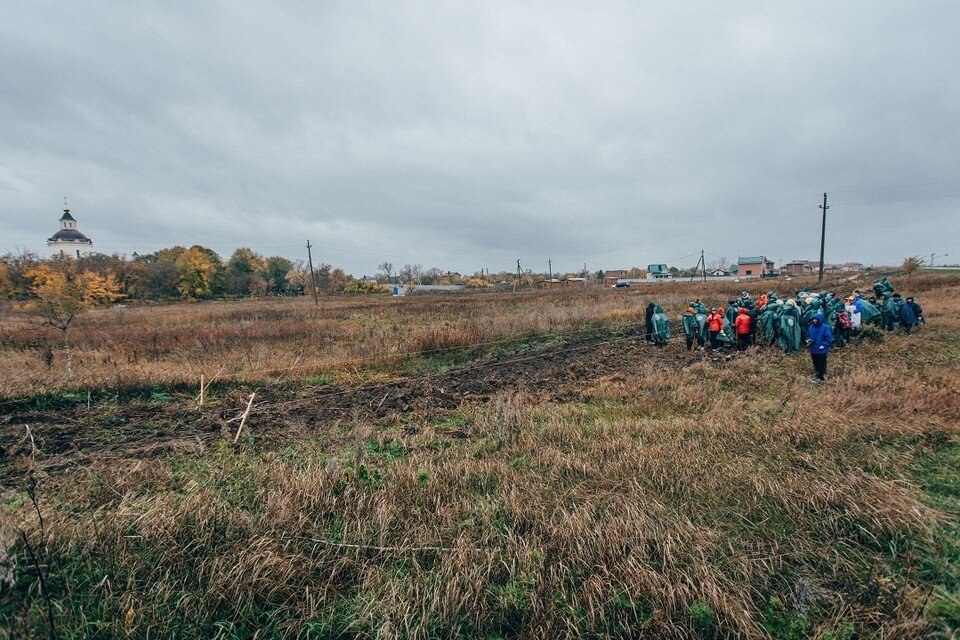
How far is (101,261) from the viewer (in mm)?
47594

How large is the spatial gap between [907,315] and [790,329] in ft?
16.4

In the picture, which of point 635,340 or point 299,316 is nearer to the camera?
point 635,340

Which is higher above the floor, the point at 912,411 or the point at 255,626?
the point at 912,411

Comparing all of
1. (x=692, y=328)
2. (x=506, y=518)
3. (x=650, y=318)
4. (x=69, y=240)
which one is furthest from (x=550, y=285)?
(x=69, y=240)

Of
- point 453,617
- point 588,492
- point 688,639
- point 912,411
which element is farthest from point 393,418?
point 912,411

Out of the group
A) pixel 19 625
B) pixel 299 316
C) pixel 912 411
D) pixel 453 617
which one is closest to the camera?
pixel 19 625

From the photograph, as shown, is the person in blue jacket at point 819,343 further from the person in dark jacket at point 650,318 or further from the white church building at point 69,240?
the white church building at point 69,240

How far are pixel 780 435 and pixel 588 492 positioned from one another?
9.87 feet

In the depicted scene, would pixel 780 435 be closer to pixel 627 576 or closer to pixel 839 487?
pixel 839 487

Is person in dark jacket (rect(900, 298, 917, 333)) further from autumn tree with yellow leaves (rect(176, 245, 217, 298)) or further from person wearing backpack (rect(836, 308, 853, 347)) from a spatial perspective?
autumn tree with yellow leaves (rect(176, 245, 217, 298))

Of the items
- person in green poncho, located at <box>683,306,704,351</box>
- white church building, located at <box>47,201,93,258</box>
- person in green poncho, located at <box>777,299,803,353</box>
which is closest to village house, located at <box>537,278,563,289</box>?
person in green poncho, located at <box>683,306,704,351</box>

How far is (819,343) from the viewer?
296 inches

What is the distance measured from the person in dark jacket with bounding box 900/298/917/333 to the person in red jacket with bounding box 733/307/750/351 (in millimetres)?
5324

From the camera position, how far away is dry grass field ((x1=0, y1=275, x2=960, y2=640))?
249cm
